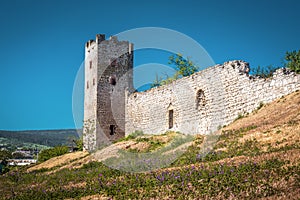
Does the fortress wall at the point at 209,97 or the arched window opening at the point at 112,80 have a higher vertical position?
the arched window opening at the point at 112,80

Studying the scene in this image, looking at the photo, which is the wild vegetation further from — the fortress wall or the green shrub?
the green shrub

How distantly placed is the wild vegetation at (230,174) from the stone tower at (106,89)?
12947 mm

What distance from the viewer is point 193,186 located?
8.44 m

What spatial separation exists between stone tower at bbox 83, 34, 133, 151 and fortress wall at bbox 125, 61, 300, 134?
7.29ft

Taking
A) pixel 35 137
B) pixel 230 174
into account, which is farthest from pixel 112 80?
pixel 35 137

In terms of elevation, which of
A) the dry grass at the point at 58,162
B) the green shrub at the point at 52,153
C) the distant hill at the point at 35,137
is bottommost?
the dry grass at the point at 58,162

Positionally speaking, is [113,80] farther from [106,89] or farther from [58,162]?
[58,162]

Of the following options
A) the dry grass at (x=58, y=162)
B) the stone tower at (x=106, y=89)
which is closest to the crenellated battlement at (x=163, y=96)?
the stone tower at (x=106, y=89)

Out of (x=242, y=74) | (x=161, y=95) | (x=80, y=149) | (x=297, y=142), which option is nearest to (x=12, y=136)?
(x=80, y=149)

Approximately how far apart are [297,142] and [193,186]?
364 centimetres

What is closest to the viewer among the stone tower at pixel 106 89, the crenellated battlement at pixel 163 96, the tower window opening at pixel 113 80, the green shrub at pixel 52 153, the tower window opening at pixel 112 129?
the crenellated battlement at pixel 163 96

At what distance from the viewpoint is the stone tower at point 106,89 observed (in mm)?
27281

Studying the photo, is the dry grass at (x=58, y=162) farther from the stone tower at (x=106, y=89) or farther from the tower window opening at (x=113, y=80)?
the tower window opening at (x=113, y=80)

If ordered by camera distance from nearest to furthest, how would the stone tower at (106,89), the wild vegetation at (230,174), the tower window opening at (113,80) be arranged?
1. the wild vegetation at (230,174)
2. the stone tower at (106,89)
3. the tower window opening at (113,80)
